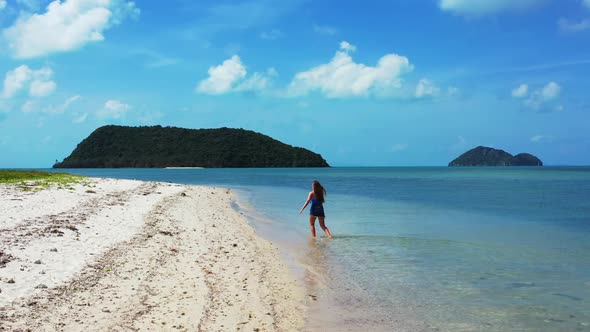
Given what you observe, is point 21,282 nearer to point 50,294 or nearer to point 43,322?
point 50,294

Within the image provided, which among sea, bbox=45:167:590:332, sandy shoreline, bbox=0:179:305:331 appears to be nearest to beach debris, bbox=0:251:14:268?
sandy shoreline, bbox=0:179:305:331

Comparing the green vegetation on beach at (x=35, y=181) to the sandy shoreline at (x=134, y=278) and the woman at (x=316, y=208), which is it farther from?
the woman at (x=316, y=208)

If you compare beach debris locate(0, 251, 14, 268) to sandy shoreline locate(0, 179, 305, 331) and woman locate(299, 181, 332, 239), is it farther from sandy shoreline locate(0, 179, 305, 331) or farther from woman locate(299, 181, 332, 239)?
woman locate(299, 181, 332, 239)

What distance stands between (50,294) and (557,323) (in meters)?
8.39

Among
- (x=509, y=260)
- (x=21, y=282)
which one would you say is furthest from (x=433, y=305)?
(x=21, y=282)

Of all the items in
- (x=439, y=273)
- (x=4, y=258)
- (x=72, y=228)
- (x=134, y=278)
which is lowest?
(x=439, y=273)

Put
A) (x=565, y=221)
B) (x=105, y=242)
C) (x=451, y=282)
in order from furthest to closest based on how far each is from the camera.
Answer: (x=565, y=221) < (x=105, y=242) < (x=451, y=282)

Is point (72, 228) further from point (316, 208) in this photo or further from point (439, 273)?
point (439, 273)

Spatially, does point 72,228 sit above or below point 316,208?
below

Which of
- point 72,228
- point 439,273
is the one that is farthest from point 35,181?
point 439,273

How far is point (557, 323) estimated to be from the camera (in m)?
7.66

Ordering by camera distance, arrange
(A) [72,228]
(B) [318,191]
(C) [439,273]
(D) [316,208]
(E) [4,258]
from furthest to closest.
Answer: (B) [318,191], (D) [316,208], (A) [72,228], (C) [439,273], (E) [4,258]

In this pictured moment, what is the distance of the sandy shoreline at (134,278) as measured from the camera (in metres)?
6.74

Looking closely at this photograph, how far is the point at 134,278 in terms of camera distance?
29.1 ft
